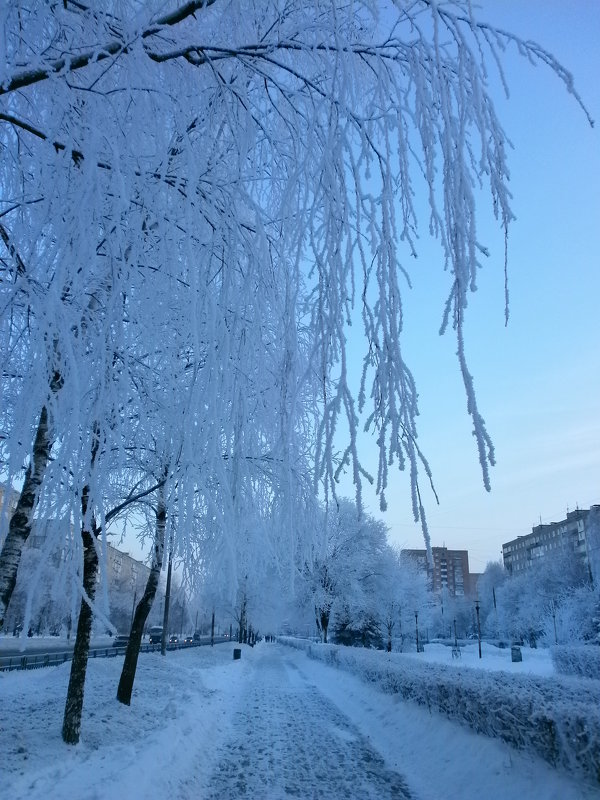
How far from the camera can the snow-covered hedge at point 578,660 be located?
1386 cm

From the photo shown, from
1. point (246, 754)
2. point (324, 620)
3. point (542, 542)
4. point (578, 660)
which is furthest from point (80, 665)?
point (542, 542)

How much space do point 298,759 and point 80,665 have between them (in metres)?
3.20

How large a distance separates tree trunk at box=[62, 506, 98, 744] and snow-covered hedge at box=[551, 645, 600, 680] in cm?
1203

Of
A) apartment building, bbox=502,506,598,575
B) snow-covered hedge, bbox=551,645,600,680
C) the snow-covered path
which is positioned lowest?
the snow-covered path

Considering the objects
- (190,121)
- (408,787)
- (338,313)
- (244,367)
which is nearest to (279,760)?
(408,787)

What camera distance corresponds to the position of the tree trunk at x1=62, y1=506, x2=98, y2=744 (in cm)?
663

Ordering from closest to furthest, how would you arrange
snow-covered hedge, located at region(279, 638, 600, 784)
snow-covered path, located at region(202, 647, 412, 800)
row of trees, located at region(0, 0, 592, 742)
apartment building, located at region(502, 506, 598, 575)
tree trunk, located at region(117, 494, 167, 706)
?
row of trees, located at region(0, 0, 592, 742)
snow-covered hedge, located at region(279, 638, 600, 784)
snow-covered path, located at region(202, 647, 412, 800)
tree trunk, located at region(117, 494, 167, 706)
apartment building, located at region(502, 506, 598, 575)

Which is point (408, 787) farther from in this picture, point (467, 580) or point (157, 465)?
point (467, 580)

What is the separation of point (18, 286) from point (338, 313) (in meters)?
1.43

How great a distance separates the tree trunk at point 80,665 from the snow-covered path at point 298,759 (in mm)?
1859

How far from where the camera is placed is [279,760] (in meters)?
7.26

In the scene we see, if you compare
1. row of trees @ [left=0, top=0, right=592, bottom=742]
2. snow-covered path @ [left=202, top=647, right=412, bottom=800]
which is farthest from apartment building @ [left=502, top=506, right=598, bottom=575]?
row of trees @ [left=0, top=0, right=592, bottom=742]

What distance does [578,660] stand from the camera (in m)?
14.9

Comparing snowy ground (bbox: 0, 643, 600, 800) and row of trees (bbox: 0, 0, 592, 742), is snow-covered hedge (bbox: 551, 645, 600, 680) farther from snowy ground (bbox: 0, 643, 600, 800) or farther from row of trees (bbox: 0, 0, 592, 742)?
row of trees (bbox: 0, 0, 592, 742)
